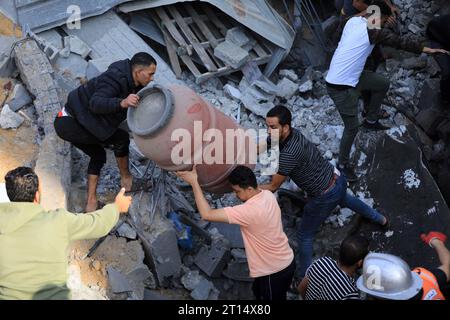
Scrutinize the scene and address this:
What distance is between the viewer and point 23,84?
18.7 ft

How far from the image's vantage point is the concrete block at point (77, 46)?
6723 millimetres

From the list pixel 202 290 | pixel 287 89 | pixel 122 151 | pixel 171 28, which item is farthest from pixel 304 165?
pixel 171 28

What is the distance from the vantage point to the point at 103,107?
4160 mm

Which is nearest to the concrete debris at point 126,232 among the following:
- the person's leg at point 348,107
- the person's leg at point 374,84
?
the person's leg at point 348,107

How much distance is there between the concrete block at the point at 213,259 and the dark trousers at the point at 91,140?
3.59 ft

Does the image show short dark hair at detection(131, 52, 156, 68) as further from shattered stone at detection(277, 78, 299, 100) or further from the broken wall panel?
shattered stone at detection(277, 78, 299, 100)

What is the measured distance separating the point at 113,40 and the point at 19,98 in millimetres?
1833

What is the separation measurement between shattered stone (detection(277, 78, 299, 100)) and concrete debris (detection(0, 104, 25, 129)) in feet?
10.4

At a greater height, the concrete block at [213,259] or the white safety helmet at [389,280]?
the white safety helmet at [389,280]

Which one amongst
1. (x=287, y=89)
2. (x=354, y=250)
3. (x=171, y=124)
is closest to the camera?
(x=354, y=250)

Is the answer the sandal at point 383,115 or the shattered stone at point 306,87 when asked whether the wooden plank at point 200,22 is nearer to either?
the shattered stone at point 306,87

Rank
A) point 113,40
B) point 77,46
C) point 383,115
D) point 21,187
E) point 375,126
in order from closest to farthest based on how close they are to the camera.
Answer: point 21,187 < point 375,126 < point 383,115 < point 77,46 < point 113,40

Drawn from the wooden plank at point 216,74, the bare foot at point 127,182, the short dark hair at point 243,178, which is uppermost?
the short dark hair at point 243,178

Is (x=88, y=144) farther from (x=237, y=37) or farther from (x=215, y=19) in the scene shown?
(x=215, y=19)
